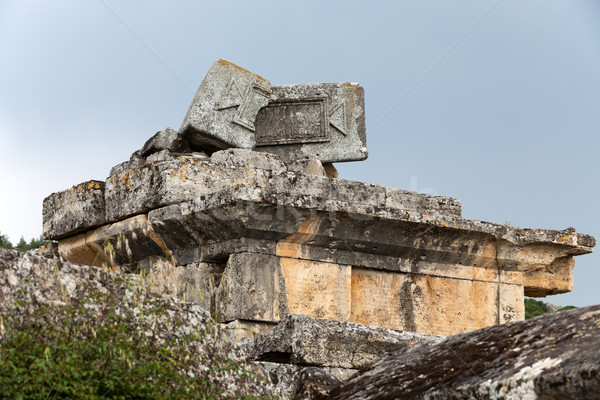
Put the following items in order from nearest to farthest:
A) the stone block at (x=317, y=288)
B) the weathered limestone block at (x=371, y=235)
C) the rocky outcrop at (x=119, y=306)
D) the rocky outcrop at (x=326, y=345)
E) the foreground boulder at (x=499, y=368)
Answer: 1. the foreground boulder at (x=499, y=368)
2. the rocky outcrop at (x=119, y=306)
3. the rocky outcrop at (x=326, y=345)
4. the weathered limestone block at (x=371, y=235)
5. the stone block at (x=317, y=288)

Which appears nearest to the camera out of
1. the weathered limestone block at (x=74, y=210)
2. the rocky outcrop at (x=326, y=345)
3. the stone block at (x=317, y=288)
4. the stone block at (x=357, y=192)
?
the rocky outcrop at (x=326, y=345)

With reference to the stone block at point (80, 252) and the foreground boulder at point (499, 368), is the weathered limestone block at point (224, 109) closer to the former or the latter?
the stone block at point (80, 252)

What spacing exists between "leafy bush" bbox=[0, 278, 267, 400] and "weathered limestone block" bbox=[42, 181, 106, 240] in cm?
415

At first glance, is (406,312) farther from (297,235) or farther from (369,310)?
(297,235)

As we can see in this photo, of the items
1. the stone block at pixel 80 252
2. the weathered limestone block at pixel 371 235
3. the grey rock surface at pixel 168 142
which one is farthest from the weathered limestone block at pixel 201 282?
the grey rock surface at pixel 168 142

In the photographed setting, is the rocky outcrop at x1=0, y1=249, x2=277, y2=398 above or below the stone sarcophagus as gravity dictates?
below

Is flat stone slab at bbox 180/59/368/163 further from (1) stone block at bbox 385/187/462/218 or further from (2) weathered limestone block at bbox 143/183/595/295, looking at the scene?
(2) weathered limestone block at bbox 143/183/595/295

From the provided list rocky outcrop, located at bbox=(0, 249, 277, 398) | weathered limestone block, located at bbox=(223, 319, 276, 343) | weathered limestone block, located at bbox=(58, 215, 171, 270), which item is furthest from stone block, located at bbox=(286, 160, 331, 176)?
rocky outcrop, located at bbox=(0, 249, 277, 398)

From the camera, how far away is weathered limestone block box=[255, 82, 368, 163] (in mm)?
8023

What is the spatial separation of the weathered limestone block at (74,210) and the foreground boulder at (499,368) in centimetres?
448

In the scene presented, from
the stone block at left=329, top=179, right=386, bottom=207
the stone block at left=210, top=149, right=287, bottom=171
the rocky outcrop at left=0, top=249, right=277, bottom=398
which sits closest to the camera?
the rocky outcrop at left=0, top=249, right=277, bottom=398

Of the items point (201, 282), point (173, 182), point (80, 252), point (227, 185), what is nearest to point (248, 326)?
point (201, 282)

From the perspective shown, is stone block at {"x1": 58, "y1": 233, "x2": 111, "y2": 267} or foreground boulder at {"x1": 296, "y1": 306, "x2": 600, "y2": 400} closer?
foreground boulder at {"x1": 296, "y1": 306, "x2": 600, "y2": 400}

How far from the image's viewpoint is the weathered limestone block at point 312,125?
26.3 ft
